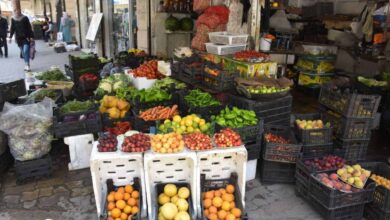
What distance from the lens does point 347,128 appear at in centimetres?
456

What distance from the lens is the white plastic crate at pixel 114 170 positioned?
11.3ft

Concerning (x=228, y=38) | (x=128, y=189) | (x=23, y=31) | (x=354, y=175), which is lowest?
(x=128, y=189)

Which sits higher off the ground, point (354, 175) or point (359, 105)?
point (359, 105)

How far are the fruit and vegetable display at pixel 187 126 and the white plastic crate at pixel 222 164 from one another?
1.67ft

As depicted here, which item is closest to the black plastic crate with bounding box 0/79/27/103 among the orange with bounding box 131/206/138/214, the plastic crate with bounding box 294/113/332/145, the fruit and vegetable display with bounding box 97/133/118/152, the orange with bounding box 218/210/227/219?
the fruit and vegetable display with bounding box 97/133/118/152

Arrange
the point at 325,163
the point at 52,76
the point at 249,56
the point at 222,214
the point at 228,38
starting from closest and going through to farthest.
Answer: the point at 222,214 < the point at 325,163 < the point at 249,56 < the point at 228,38 < the point at 52,76

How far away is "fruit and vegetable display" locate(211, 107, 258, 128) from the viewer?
14.1ft

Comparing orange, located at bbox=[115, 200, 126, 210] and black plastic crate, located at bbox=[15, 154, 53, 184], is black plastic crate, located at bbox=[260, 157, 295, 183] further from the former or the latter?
black plastic crate, located at bbox=[15, 154, 53, 184]

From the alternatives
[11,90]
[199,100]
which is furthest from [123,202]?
[11,90]

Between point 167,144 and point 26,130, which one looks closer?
point 167,144

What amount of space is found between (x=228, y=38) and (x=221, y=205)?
3622 millimetres

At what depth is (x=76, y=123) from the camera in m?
4.63

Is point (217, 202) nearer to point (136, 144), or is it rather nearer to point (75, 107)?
point (136, 144)

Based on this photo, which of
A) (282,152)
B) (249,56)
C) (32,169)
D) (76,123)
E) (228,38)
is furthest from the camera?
(228,38)
